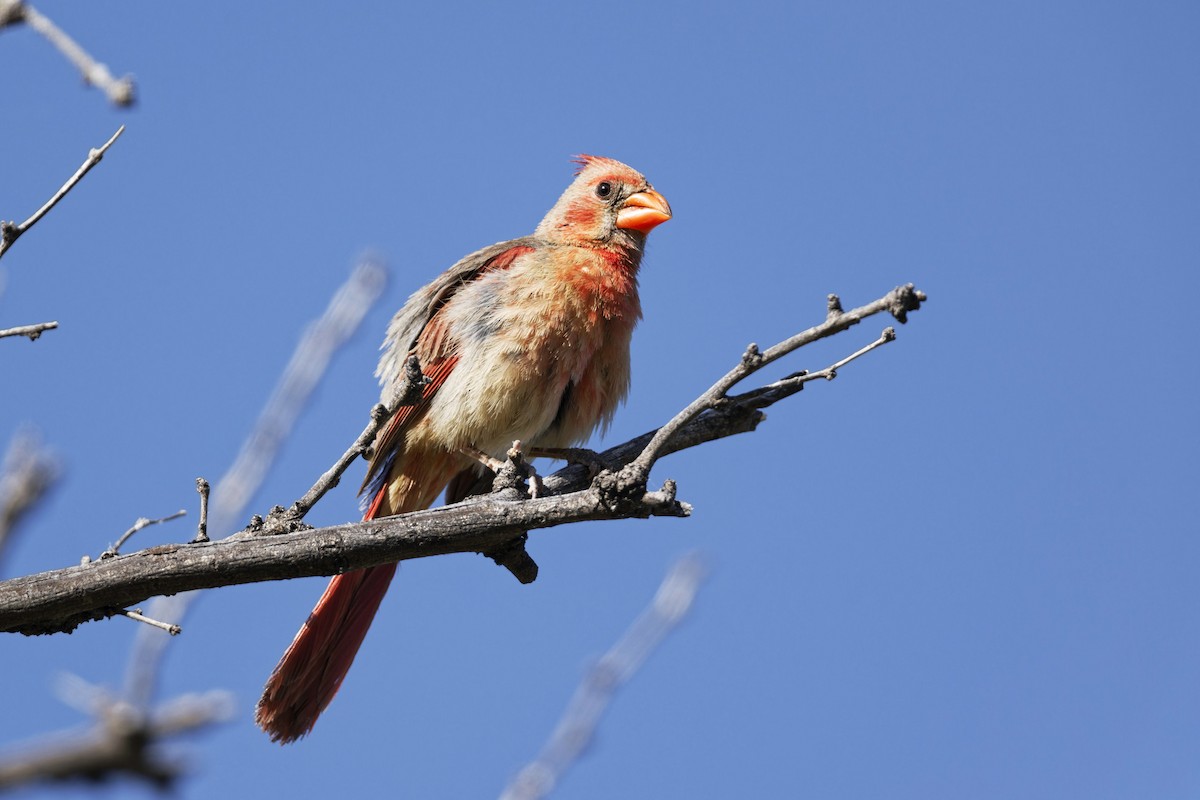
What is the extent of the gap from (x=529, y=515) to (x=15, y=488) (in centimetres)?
200

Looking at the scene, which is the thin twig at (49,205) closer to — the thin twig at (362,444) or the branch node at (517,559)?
the thin twig at (362,444)

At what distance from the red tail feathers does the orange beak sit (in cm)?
208

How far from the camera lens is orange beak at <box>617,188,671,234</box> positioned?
5949mm

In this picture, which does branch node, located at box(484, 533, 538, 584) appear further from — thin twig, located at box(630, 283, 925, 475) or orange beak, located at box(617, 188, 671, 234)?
orange beak, located at box(617, 188, 671, 234)

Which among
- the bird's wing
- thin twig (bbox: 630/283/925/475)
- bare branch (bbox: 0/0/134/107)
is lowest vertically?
bare branch (bbox: 0/0/134/107)

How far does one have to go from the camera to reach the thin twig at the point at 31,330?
2652 mm

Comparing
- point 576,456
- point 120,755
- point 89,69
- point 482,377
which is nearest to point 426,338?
point 482,377

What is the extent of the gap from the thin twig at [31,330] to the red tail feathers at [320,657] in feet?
6.80

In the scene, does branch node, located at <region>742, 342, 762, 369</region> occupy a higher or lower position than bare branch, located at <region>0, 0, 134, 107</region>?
higher

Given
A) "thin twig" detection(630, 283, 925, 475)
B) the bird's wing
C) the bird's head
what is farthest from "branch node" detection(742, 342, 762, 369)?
the bird's head

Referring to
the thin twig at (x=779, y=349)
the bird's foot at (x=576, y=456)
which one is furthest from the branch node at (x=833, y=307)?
the bird's foot at (x=576, y=456)

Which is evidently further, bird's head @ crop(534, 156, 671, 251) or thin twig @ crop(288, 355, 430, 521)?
bird's head @ crop(534, 156, 671, 251)

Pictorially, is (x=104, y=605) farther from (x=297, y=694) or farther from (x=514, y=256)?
(x=514, y=256)

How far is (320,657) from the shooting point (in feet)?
15.3
